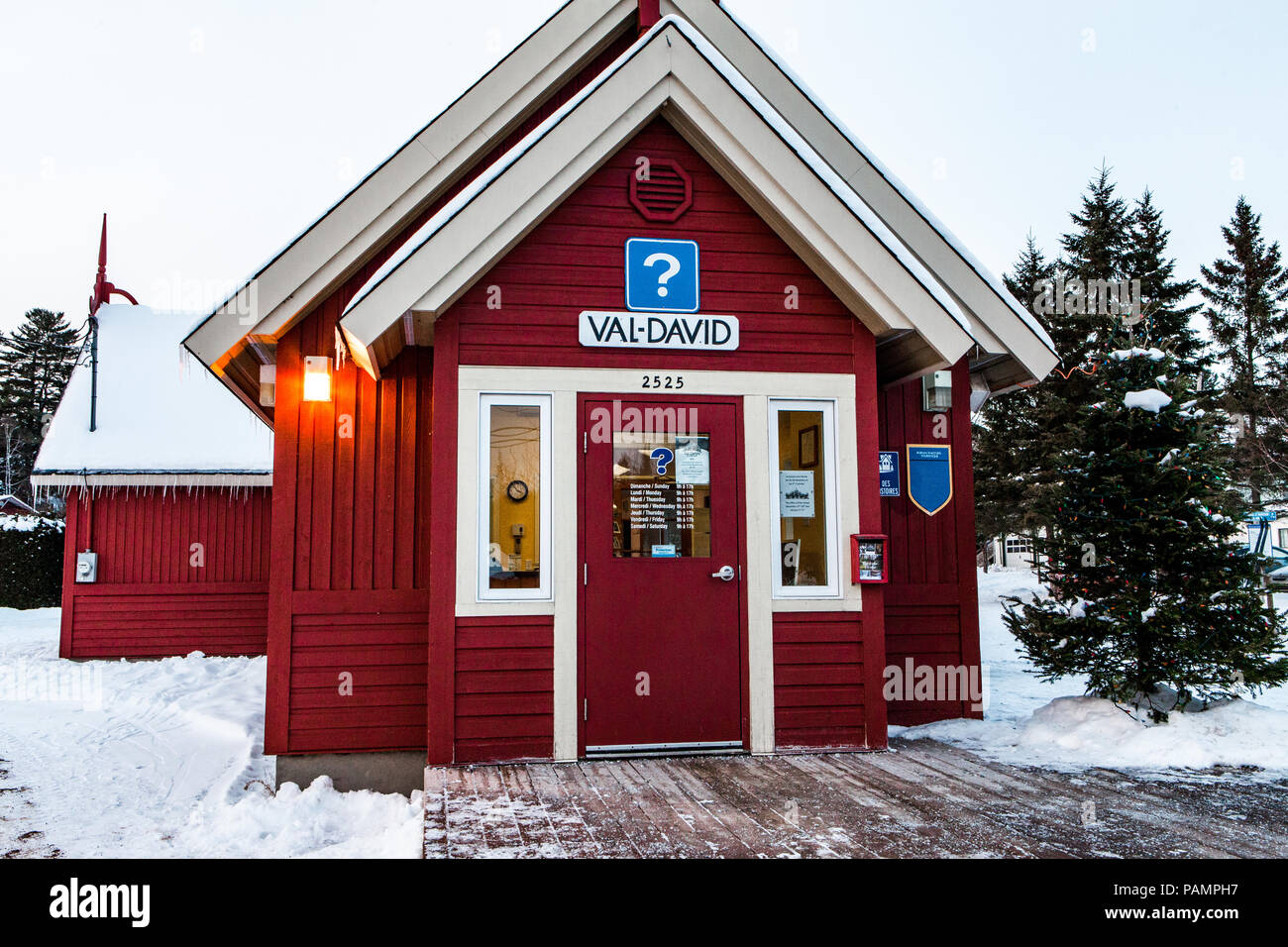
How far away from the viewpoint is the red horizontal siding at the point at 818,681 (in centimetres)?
559

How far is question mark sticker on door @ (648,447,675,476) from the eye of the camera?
5645 mm

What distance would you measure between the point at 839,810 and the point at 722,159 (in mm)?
3812

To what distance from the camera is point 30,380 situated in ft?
157

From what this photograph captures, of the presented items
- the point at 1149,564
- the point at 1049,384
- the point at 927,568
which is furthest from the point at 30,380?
the point at 1149,564

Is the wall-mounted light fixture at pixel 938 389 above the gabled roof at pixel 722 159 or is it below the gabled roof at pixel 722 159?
Answer: below

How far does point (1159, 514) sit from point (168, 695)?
9.58 m

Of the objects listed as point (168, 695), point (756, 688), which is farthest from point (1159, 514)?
point (168, 695)

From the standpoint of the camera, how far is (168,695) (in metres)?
10.1

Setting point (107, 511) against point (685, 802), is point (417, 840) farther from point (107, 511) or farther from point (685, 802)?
point (107, 511)

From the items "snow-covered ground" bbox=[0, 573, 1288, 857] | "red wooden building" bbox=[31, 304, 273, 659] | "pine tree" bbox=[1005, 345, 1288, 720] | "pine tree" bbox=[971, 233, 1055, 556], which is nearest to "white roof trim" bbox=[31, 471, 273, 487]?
"red wooden building" bbox=[31, 304, 273, 659]

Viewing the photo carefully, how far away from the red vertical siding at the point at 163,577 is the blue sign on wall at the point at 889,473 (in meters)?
9.53

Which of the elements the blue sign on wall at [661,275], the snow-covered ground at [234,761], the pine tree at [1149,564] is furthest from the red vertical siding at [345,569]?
the pine tree at [1149,564]

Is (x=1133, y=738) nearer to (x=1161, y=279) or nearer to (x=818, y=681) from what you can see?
(x=818, y=681)

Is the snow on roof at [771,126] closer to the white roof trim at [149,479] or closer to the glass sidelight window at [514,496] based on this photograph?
the glass sidelight window at [514,496]
